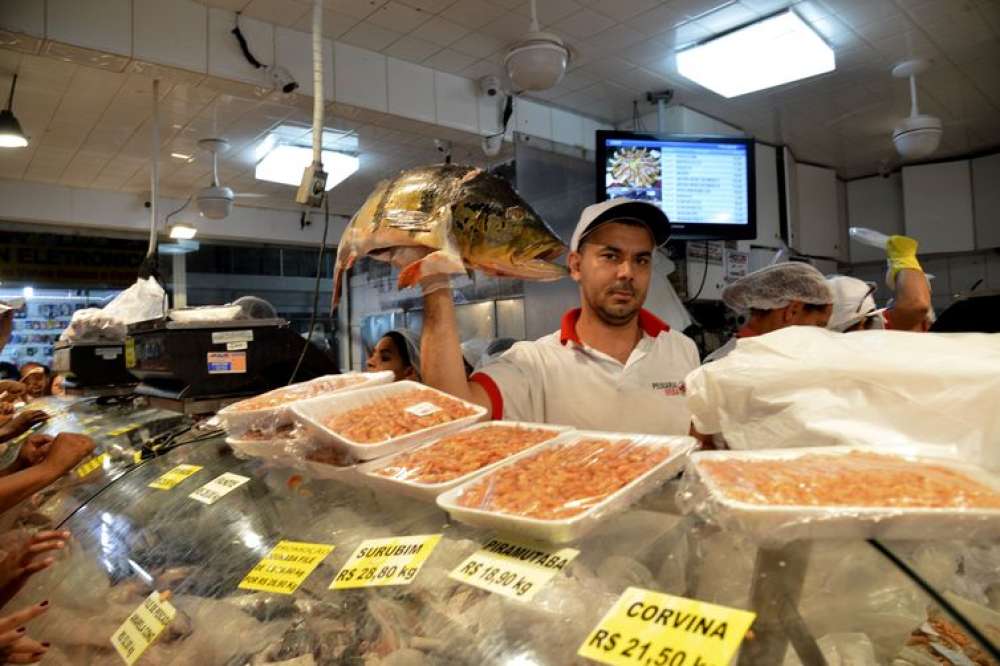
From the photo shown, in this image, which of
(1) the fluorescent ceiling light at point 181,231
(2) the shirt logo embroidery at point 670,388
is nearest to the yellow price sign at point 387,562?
(2) the shirt logo embroidery at point 670,388

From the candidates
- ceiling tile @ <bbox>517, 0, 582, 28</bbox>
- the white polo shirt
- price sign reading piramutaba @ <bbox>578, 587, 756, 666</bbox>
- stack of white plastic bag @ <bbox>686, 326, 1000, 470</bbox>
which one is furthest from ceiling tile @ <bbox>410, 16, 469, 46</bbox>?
price sign reading piramutaba @ <bbox>578, 587, 756, 666</bbox>

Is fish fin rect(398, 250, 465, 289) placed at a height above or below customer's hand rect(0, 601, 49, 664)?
above

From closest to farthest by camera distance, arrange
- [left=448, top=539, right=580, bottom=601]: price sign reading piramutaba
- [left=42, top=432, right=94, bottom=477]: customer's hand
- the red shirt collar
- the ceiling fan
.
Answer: [left=448, top=539, right=580, bottom=601]: price sign reading piramutaba
[left=42, top=432, right=94, bottom=477]: customer's hand
the red shirt collar
the ceiling fan

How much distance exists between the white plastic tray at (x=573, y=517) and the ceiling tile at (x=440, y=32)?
3856 mm

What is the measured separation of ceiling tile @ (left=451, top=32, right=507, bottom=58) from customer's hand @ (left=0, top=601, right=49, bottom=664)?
4.15 m

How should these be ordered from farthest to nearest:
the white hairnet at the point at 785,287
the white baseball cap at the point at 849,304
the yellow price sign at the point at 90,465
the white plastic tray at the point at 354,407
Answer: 1. the white baseball cap at the point at 849,304
2. the white hairnet at the point at 785,287
3. the yellow price sign at the point at 90,465
4. the white plastic tray at the point at 354,407

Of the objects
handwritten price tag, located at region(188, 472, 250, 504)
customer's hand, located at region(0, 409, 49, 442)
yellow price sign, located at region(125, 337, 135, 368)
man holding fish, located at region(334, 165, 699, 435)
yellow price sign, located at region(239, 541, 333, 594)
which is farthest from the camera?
yellow price sign, located at region(125, 337, 135, 368)

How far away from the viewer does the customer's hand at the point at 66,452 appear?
1715 mm

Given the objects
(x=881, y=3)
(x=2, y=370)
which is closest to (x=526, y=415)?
(x=881, y=3)

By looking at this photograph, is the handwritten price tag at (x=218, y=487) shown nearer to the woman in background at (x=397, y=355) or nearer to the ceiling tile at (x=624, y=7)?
the woman in background at (x=397, y=355)

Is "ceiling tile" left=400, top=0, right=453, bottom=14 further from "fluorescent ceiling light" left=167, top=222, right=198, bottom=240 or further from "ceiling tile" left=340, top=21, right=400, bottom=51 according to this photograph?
"fluorescent ceiling light" left=167, top=222, right=198, bottom=240

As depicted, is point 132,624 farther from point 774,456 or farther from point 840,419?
point 840,419

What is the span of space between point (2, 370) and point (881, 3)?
8411 millimetres

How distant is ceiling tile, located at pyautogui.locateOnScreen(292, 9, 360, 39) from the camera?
4039mm
